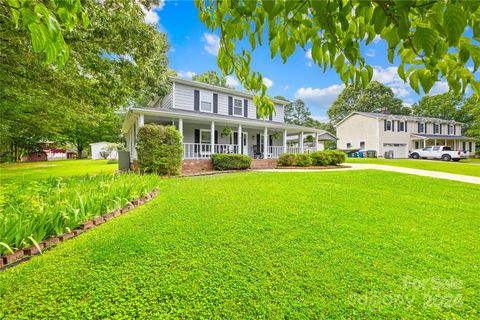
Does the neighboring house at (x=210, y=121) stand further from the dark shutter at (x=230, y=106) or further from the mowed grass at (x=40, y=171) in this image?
the mowed grass at (x=40, y=171)

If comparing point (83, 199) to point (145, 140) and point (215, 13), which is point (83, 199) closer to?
point (215, 13)

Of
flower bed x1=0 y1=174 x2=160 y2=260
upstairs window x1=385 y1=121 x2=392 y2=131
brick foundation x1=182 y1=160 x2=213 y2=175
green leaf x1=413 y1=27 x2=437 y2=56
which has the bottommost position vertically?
flower bed x1=0 y1=174 x2=160 y2=260

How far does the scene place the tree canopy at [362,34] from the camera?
0.87 meters

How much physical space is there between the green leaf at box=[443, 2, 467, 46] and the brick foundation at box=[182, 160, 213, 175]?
11.8m

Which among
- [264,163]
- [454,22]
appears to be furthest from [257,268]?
[264,163]

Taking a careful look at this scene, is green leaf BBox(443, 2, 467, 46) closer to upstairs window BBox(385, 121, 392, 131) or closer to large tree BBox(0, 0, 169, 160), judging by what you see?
large tree BBox(0, 0, 169, 160)

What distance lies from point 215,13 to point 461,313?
127 inches

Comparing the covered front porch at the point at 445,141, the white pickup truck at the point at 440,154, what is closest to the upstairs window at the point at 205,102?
the white pickup truck at the point at 440,154

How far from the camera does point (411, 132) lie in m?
33.0

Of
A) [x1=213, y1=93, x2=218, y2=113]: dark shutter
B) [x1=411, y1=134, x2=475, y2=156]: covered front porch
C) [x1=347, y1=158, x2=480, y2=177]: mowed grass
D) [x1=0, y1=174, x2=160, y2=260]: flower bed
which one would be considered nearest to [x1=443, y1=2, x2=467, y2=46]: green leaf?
[x1=0, y1=174, x2=160, y2=260]: flower bed

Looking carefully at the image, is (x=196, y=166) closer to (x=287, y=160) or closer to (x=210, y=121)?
(x=210, y=121)

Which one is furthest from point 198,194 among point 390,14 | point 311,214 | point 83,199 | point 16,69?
point 16,69

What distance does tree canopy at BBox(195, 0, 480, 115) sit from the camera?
87 cm

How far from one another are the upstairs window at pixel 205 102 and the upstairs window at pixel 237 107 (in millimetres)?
2145
